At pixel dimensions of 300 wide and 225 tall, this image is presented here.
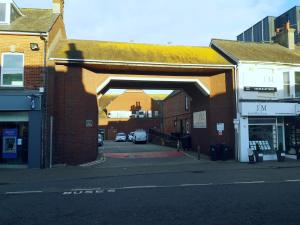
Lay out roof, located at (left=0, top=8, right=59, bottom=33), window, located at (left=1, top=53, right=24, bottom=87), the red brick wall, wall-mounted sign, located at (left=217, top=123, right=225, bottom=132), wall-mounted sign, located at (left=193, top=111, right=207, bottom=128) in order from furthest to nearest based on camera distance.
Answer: wall-mounted sign, located at (left=193, top=111, right=207, bottom=128)
wall-mounted sign, located at (left=217, top=123, right=225, bottom=132)
the red brick wall
roof, located at (left=0, top=8, right=59, bottom=33)
window, located at (left=1, top=53, right=24, bottom=87)

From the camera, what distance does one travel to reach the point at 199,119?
28219 millimetres

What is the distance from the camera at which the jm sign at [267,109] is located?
925 inches

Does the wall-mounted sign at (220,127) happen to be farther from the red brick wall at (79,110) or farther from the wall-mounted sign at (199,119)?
the wall-mounted sign at (199,119)

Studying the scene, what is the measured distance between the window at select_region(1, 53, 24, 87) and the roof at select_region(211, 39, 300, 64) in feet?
44.1

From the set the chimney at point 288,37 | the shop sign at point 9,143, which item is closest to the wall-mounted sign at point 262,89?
the chimney at point 288,37

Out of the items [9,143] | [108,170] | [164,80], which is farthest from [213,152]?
[9,143]

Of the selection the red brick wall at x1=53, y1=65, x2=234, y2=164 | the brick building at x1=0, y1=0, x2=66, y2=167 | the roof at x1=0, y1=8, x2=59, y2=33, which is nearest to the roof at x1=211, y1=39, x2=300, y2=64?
the red brick wall at x1=53, y1=65, x2=234, y2=164

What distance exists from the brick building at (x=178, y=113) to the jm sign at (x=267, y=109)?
35.0 ft

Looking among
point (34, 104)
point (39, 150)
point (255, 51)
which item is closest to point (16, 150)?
point (39, 150)

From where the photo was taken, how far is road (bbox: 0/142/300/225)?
26.1 ft

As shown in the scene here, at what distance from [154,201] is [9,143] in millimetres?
13519

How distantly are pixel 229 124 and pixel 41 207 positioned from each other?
55.4ft

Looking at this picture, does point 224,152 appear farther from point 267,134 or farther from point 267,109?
point 267,109

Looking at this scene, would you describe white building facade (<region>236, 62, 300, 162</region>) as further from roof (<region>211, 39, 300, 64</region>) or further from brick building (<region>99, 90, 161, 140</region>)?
brick building (<region>99, 90, 161, 140</region>)
